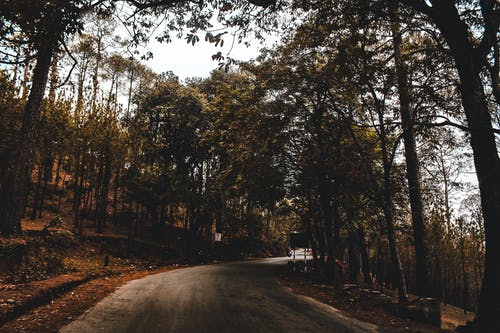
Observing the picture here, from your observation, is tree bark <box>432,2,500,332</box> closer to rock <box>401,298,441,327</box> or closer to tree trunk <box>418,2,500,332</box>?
tree trunk <box>418,2,500,332</box>

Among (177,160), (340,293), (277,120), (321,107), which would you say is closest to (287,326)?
(340,293)

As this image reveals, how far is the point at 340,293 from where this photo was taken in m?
11.9

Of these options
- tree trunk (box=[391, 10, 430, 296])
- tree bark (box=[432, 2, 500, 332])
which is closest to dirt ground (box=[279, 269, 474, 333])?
tree trunk (box=[391, 10, 430, 296])

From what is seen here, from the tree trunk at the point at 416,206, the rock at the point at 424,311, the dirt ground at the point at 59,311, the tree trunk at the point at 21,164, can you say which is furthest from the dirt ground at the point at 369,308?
the tree trunk at the point at 21,164

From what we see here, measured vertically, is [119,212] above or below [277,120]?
below

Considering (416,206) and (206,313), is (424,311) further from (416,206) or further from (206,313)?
(206,313)

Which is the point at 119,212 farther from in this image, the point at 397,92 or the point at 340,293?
the point at 397,92

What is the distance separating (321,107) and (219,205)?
50.5ft

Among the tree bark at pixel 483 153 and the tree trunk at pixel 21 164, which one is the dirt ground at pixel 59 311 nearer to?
the tree trunk at pixel 21 164

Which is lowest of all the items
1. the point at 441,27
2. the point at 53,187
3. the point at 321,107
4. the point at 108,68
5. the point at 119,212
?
the point at 119,212

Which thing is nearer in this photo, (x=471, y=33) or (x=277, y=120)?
(x=471, y=33)

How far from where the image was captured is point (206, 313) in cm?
751

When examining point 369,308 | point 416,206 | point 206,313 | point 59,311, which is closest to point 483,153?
point 416,206

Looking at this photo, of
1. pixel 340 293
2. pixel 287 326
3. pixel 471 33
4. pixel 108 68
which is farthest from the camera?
pixel 108 68
